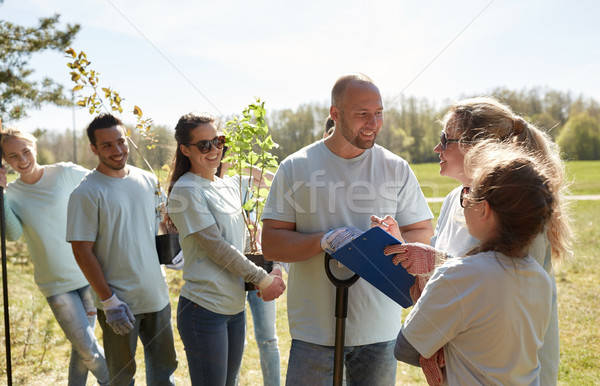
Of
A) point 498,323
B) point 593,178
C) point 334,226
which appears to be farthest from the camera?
point 593,178

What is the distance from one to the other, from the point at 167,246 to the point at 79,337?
944 millimetres

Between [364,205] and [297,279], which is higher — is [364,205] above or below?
above

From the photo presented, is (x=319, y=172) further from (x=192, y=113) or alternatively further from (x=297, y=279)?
(x=192, y=113)

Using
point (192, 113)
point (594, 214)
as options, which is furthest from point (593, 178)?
point (192, 113)

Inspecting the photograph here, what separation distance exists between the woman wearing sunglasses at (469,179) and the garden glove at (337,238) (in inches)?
7.2

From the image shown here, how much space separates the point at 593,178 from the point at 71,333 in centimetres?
3214

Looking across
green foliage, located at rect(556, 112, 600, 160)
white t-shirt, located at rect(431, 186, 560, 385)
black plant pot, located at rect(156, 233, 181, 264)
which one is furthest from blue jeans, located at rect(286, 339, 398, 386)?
green foliage, located at rect(556, 112, 600, 160)

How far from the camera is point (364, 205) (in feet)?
7.38

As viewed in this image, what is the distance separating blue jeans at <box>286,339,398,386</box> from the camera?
2.14 m

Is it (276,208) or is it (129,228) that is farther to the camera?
(129,228)

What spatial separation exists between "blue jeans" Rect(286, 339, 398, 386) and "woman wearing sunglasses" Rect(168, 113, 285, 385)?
0.54 metres

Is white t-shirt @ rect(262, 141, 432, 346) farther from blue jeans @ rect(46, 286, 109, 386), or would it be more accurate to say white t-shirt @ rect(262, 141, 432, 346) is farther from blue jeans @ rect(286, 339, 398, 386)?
blue jeans @ rect(46, 286, 109, 386)

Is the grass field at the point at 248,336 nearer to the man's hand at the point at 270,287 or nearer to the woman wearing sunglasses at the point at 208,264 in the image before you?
the man's hand at the point at 270,287

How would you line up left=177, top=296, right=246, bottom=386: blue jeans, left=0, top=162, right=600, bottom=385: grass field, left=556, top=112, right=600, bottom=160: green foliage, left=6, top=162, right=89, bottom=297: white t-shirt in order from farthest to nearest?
left=556, top=112, right=600, bottom=160: green foliage → left=0, top=162, right=600, bottom=385: grass field → left=6, top=162, right=89, bottom=297: white t-shirt → left=177, top=296, right=246, bottom=386: blue jeans
